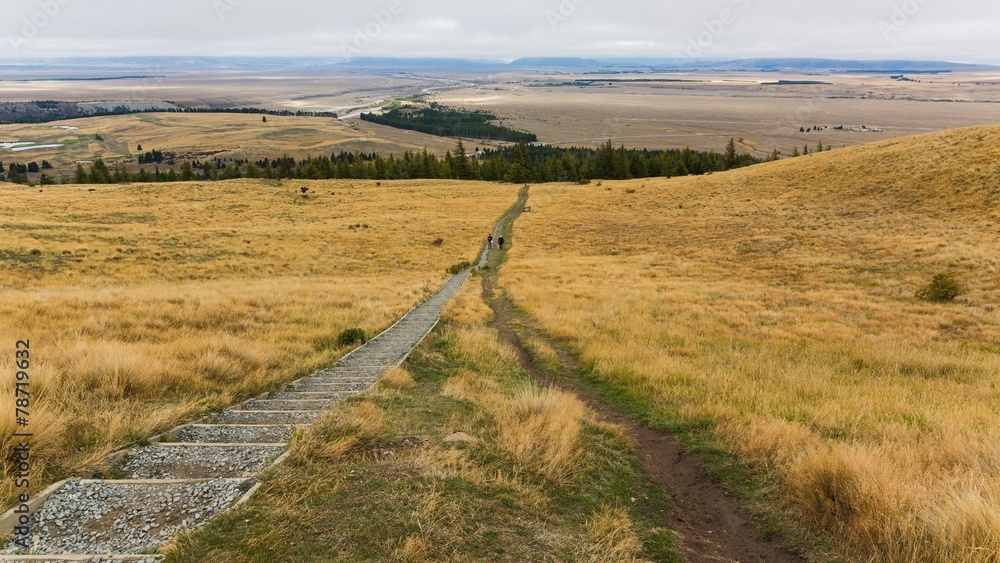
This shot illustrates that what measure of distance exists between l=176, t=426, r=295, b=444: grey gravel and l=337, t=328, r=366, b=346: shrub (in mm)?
6761

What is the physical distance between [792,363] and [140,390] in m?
13.1

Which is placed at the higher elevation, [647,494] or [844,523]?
[844,523]

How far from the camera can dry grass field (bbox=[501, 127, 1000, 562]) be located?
4.92 metres

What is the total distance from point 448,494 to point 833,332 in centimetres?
1501

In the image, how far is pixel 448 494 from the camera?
4.98 meters

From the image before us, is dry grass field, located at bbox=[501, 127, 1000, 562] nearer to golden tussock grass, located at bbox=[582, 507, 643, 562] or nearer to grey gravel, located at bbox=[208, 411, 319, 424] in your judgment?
golden tussock grass, located at bbox=[582, 507, 643, 562]

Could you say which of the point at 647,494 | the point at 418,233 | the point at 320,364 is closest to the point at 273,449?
the point at 647,494

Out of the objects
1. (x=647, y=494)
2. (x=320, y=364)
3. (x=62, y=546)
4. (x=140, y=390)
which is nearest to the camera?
(x=62, y=546)

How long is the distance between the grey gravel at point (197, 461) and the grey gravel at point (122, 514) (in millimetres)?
361

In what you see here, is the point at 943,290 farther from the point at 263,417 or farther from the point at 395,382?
the point at 263,417

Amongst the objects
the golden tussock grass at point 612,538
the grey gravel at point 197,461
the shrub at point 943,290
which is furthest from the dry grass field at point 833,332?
the grey gravel at point 197,461

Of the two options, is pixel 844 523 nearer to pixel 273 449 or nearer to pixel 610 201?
pixel 273 449

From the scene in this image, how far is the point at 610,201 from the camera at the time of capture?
62.8 meters

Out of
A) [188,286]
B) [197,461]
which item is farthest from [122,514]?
[188,286]
